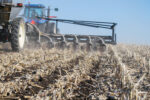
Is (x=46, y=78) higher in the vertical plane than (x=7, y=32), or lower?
lower

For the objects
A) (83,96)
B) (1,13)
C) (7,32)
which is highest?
(1,13)

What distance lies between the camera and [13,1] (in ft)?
21.4

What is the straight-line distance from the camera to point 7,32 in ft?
Result: 22.5

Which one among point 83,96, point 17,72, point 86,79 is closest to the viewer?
point 83,96

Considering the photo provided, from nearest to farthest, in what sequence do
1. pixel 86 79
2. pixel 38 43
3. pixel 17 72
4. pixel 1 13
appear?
pixel 86 79
pixel 17 72
pixel 1 13
pixel 38 43

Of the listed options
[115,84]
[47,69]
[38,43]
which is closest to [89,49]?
[38,43]

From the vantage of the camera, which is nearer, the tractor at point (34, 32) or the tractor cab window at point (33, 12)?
the tractor at point (34, 32)

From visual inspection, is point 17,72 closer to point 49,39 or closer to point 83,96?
point 83,96

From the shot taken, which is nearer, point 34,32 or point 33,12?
point 34,32

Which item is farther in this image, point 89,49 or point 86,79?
point 89,49

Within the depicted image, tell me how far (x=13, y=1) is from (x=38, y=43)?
348 cm

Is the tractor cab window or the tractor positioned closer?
the tractor

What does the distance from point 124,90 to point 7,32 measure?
5086 millimetres

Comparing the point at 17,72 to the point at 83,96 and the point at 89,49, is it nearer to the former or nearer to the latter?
the point at 83,96
